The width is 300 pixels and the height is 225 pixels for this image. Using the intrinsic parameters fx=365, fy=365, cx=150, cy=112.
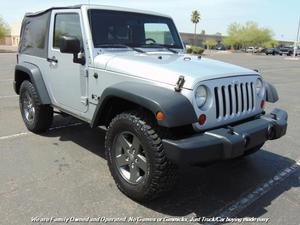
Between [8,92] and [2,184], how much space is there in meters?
6.77

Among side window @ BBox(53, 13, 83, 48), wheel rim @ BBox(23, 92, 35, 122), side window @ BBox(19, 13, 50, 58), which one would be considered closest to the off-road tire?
wheel rim @ BBox(23, 92, 35, 122)

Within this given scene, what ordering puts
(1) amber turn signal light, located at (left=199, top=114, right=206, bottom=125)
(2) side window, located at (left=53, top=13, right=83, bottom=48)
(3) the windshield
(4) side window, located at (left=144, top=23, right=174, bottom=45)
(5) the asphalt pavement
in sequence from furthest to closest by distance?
(4) side window, located at (left=144, top=23, right=174, bottom=45)
(2) side window, located at (left=53, top=13, right=83, bottom=48)
(3) the windshield
(5) the asphalt pavement
(1) amber turn signal light, located at (left=199, top=114, right=206, bottom=125)

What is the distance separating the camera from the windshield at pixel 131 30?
14.8 feet

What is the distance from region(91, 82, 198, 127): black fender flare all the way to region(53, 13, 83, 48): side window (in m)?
1.37

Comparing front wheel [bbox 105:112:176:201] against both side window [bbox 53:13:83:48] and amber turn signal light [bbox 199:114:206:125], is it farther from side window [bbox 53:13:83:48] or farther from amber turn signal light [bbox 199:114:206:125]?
side window [bbox 53:13:83:48]

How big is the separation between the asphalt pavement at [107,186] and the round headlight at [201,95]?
107cm

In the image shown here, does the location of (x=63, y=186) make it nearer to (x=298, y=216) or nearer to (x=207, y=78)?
(x=207, y=78)

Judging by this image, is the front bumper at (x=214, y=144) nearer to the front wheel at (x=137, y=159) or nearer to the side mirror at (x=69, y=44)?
the front wheel at (x=137, y=159)

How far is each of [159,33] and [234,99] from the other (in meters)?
2.03

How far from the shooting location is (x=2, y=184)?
4008 millimetres

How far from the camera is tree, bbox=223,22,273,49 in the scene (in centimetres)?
8956

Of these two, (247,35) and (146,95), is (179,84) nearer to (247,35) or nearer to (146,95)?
(146,95)

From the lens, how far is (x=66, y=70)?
4.89 m

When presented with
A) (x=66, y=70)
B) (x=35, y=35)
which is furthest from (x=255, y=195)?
(x=35, y=35)
